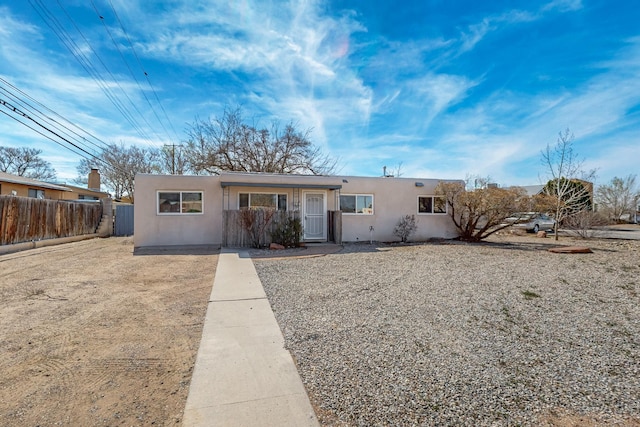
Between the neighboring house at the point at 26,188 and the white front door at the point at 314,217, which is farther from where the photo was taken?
the neighboring house at the point at 26,188

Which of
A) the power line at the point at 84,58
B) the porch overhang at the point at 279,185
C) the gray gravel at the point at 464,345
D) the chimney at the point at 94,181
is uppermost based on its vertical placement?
the power line at the point at 84,58

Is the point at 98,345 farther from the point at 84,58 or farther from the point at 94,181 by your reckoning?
the point at 94,181

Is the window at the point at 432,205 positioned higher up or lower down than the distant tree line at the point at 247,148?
lower down

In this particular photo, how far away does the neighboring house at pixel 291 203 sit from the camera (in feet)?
39.0

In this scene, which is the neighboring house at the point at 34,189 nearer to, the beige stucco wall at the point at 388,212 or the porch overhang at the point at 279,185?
the porch overhang at the point at 279,185

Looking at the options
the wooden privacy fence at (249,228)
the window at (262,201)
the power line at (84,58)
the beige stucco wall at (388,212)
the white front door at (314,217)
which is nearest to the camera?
the power line at (84,58)

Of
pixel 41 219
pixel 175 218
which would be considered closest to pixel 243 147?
pixel 175 218

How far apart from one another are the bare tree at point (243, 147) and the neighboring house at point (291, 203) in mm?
9340

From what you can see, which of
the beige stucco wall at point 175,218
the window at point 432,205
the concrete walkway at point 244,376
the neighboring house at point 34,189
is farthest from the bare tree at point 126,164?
the concrete walkway at point 244,376

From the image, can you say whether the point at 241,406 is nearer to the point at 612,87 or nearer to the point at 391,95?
the point at 391,95

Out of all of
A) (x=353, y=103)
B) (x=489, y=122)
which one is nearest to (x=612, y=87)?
(x=489, y=122)

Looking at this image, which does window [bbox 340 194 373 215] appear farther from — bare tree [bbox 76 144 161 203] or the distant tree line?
bare tree [bbox 76 144 161 203]

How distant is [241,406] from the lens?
2.26m

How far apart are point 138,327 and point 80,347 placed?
2.13 feet
